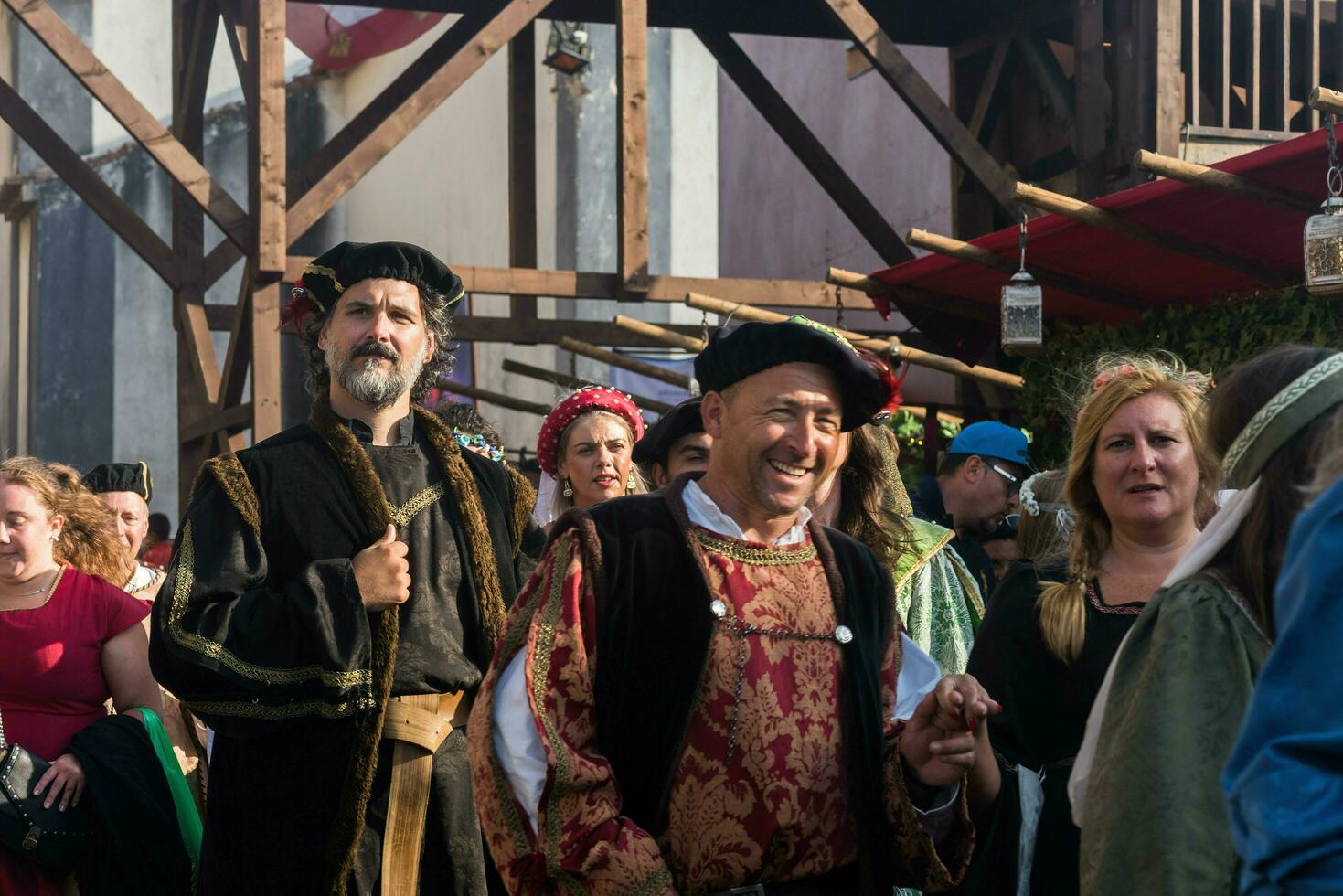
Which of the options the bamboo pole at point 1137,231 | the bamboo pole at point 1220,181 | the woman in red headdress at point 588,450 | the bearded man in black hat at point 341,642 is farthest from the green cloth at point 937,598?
the bamboo pole at point 1137,231

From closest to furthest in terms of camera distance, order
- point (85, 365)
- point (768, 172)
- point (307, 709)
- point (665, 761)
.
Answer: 1. point (665, 761)
2. point (307, 709)
3. point (768, 172)
4. point (85, 365)

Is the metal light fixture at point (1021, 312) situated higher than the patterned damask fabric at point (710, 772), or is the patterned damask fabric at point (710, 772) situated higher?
the metal light fixture at point (1021, 312)

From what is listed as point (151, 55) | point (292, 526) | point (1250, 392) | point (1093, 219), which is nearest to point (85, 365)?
point (151, 55)

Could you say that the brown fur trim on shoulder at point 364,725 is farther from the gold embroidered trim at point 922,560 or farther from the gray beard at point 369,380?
the gold embroidered trim at point 922,560

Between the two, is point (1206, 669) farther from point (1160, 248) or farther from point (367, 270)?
point (1160, 248)

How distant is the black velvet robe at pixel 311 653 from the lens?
11.2 ft

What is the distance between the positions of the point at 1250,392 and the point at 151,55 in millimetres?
18605

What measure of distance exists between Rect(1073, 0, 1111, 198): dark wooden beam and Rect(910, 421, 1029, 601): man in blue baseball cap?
226cm

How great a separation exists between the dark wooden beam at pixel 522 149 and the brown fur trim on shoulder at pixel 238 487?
619 centimetres

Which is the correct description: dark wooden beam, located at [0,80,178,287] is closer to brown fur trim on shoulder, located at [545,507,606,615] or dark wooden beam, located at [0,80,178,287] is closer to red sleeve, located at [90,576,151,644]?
red sleeve, located at [90,576,151,644]

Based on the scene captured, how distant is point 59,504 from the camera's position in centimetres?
498

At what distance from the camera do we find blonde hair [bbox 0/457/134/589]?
496 cm

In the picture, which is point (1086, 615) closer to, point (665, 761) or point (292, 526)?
point (665, 761)

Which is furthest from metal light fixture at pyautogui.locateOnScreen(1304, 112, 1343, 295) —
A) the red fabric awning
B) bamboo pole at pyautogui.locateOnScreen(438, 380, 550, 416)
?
bamboo pole at pyautogui.locateOnScreen(438, 380, 550, 416)
